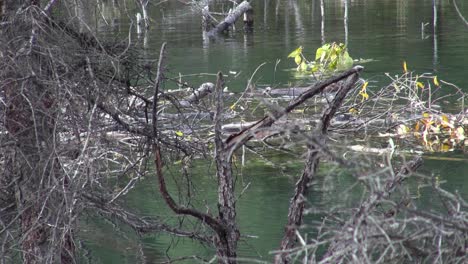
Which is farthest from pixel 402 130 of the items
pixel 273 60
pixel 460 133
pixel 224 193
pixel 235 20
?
pixel 235 20

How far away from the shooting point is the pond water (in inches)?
357

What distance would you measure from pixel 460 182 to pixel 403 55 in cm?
1173

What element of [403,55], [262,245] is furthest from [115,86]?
[403,55]

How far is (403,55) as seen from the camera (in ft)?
72.3

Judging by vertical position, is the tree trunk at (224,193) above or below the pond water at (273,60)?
above

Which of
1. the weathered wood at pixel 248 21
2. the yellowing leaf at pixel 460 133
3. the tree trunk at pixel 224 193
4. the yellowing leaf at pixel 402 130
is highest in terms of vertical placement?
the tree trunk at pixel 224 193

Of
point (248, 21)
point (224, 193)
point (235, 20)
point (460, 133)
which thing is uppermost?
point (224, 193)

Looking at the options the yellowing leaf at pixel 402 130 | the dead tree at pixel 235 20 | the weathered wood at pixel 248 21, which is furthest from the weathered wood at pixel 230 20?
the yellowing leaf at pixel 402 130

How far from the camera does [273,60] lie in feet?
71.7

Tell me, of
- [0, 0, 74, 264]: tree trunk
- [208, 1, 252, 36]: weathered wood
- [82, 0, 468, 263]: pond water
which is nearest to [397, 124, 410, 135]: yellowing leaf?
[82, 0, 468, 263]: pond water

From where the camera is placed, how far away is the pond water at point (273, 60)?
908 cm

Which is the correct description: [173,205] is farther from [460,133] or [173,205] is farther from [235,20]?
[235,20]

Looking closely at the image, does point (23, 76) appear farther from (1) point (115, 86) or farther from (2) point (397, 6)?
(2) point (397, 6)

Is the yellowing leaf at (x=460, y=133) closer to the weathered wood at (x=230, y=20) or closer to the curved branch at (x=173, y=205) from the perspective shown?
the curved branch at (x=173, y=205)
